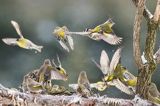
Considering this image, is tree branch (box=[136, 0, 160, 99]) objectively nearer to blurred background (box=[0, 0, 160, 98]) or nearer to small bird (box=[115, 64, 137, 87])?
small bird (box=[115, 64, 137, 87])

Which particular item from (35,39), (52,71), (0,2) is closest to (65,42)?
A: (52,71)

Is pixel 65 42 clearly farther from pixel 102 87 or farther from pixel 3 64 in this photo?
pixel 3 64

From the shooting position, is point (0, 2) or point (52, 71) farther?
point (0, 2)

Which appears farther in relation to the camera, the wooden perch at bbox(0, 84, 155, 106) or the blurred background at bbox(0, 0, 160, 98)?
the blurred background at bbox(0, 0, 160, 98)

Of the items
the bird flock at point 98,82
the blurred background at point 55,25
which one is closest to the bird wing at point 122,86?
the bird flock at point 98,82

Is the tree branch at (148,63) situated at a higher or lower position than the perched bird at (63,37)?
lower

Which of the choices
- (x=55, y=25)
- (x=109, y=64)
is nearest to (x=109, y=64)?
(x=109, y=64)

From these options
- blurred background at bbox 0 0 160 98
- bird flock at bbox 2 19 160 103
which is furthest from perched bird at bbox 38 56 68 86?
blurred background at bbox 0 0 160 98

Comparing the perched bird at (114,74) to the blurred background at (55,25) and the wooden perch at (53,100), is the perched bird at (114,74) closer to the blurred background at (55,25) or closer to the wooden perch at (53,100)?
the wooden perch at (53,100)
